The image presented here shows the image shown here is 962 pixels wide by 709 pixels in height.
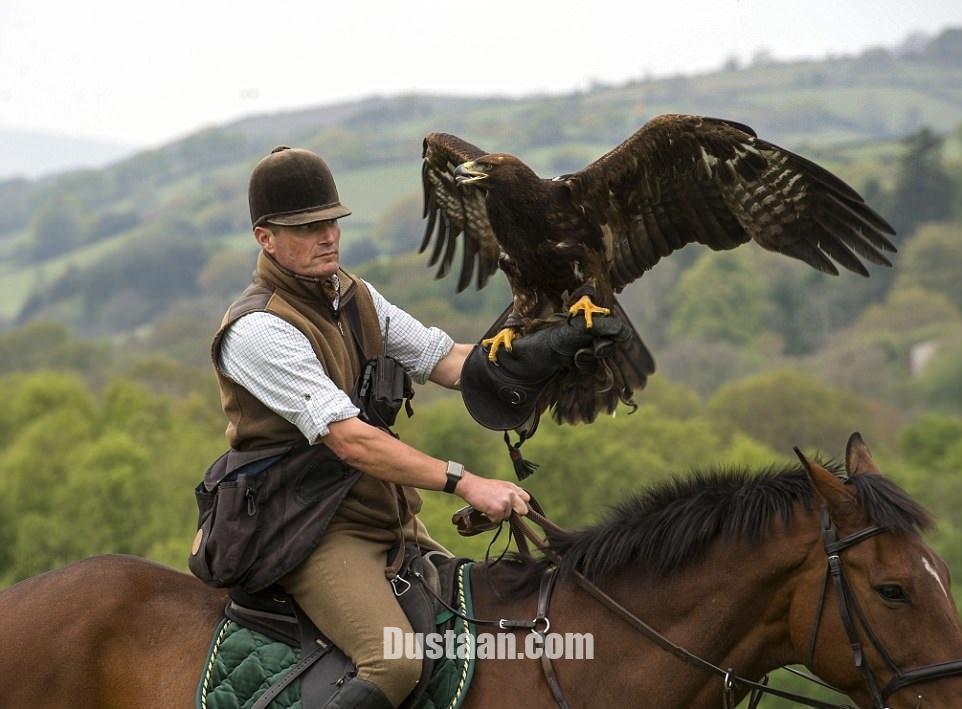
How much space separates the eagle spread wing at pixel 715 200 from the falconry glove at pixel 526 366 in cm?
140

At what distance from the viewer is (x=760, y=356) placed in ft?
241

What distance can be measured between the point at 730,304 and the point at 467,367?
7519 centimetres

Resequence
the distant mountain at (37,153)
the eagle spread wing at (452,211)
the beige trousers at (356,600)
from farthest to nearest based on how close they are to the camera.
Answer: the distant mountain at (37,153) < the eagle spread wing at (452,211) < the beige trousers at (356,600)

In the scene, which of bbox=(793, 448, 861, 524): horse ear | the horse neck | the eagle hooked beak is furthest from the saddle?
the eagle hooked beak

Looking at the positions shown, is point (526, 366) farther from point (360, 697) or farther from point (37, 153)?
point (37, 153)

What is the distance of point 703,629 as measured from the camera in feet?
15.6

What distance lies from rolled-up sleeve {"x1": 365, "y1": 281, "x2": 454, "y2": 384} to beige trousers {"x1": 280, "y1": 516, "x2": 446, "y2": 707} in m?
0.93

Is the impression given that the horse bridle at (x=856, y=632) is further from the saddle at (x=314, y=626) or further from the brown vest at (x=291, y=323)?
the brown vest at (x=291, y=323)

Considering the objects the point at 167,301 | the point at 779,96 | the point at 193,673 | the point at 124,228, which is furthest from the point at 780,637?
the point at 124,228

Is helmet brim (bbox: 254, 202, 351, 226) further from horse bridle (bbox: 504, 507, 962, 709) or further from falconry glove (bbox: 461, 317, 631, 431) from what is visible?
horse bridle (bbox: 504, 507, 962, 709)

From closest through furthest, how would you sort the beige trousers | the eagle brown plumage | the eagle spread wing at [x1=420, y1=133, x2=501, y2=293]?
the beige trousers
the eagle brown plumage
the eagle spread wing at [x1=420, y1=133, x2=501, y2=293]

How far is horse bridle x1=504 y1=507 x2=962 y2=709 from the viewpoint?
174 inches

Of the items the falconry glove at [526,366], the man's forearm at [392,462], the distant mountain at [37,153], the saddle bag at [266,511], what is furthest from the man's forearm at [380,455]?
the distant mountain at [37,153]

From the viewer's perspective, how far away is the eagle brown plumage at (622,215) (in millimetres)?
6527
